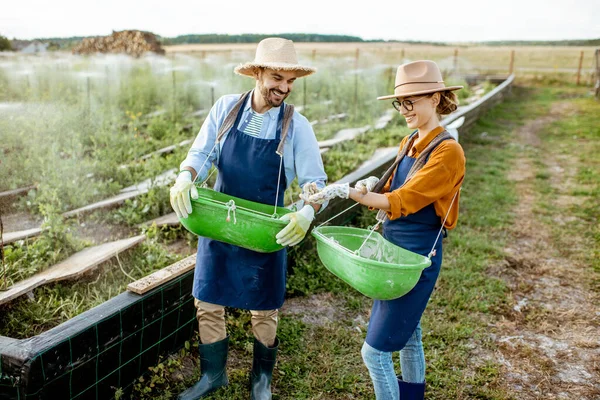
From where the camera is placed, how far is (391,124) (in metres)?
9.59

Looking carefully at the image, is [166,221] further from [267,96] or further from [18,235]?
[267,96]

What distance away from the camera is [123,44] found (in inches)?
720

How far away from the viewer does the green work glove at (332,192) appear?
6.98ft

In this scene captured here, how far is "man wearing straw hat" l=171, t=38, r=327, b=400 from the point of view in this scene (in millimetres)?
2574

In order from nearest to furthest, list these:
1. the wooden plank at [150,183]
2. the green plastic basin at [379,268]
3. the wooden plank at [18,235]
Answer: the green plastic basin at [379,268] < the wooden plank at [18,235] < the wooden plank at [150,183]

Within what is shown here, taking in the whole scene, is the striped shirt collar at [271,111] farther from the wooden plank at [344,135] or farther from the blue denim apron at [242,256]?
the wooden plank at [344,135]

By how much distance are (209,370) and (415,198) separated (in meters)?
1.42

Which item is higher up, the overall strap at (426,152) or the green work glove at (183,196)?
the overall strap at (426,152)

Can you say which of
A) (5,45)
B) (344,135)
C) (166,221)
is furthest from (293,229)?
(5,45)

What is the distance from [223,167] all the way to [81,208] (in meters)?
2.27

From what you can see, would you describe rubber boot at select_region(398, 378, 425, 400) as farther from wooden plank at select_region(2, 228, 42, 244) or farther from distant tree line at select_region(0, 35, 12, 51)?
distant tree line at select_region(0, 35, 12, 51)

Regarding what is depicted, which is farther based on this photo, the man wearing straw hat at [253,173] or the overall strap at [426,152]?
the man wearing straw hat at [253,173]

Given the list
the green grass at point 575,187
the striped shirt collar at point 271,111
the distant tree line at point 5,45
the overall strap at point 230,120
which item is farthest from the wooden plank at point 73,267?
the distant tree line at point 5,45

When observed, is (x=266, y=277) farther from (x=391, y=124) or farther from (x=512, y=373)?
(x=391, y=124)
